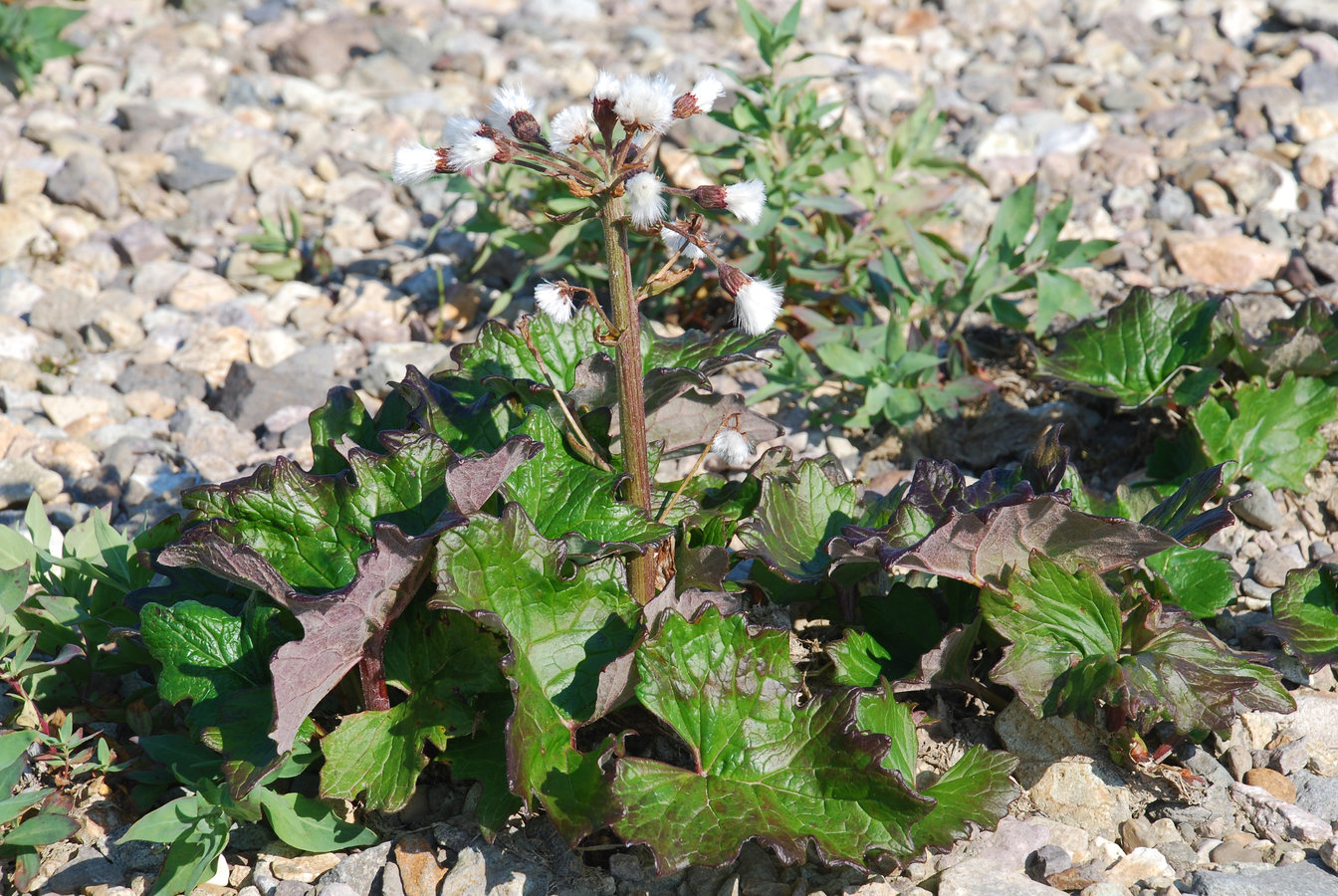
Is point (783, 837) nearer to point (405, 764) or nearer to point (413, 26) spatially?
point (405, 764)

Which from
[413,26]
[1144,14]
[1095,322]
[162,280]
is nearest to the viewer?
[1095,322]

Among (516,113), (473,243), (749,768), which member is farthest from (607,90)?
(473,243)

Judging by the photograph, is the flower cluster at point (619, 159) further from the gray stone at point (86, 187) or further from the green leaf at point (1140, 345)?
the gray stone at point (86, 187)

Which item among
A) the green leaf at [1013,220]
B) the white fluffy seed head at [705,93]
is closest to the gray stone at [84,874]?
the white fluffy seed head at [705,93]

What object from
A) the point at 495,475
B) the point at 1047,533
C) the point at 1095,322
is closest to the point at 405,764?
the point at 495,475

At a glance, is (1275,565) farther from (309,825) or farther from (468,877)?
(309,825)

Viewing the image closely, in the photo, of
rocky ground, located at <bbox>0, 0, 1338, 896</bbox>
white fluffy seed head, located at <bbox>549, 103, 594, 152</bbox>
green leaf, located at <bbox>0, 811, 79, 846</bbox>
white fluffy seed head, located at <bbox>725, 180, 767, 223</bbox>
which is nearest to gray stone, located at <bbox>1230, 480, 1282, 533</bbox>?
rocky ground, located at <bbox>0, 0, 1338, 896</bbox>
